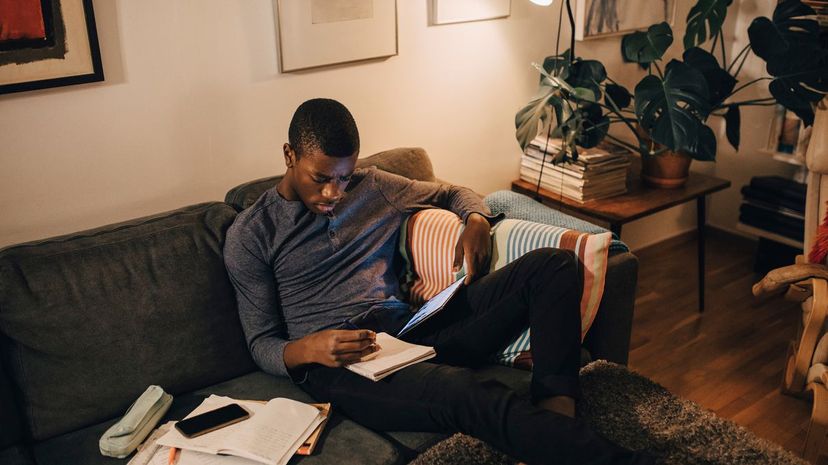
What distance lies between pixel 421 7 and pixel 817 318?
1.52 m

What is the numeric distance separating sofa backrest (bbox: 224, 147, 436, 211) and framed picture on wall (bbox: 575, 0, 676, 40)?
95cm

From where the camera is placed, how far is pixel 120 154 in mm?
2117

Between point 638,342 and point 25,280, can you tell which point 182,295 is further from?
point 638,342

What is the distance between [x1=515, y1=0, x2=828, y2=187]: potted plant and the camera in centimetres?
240

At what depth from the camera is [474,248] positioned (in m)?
2.03

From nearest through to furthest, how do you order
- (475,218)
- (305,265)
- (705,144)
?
(305,265), (475,218), (705,144)

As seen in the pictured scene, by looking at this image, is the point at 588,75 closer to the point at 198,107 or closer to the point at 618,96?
the point at 618,96

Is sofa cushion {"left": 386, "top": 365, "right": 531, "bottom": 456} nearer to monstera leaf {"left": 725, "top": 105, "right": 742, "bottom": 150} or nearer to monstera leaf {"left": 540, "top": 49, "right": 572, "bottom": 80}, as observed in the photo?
monstera leaf {"left": 540, "top": 49, "right": 572, "bottom": 80}

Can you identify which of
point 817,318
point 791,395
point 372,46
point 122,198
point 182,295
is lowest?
point 791,395

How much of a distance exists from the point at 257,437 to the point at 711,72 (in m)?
1.88

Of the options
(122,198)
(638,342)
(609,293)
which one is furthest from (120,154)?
(638,342)

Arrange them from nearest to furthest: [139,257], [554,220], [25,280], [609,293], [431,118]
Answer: [25,280]
[139,257]
[609,293]
[554,220]
[431,118]

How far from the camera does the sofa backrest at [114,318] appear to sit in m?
1.75

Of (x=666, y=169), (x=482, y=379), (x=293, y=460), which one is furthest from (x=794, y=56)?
(x=293, y=460)
